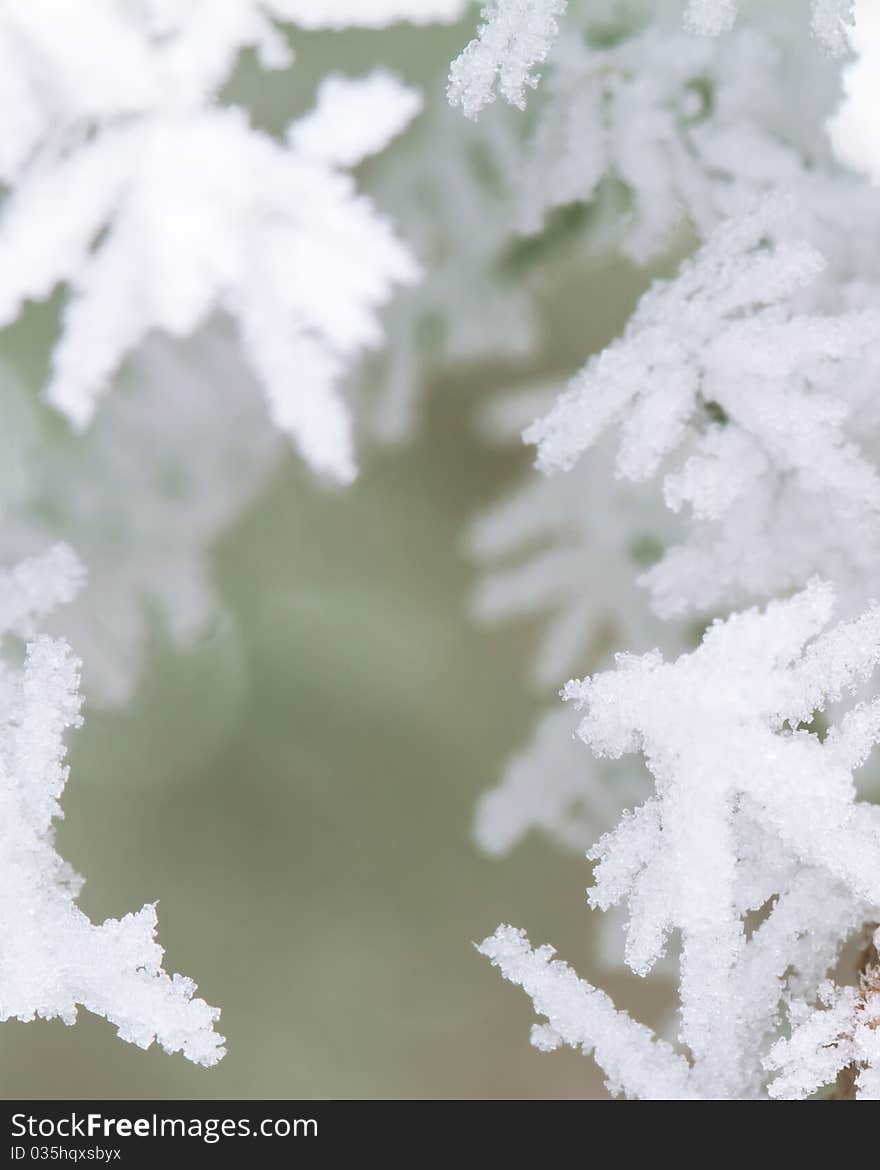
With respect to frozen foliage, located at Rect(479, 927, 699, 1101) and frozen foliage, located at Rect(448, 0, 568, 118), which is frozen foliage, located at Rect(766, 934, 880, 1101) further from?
frozen foliage, located at Rect(448, 0, 568, 118)

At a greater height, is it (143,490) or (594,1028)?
(143,490)

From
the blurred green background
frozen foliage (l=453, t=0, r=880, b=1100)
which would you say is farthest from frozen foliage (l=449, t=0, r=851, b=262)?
the blurred green background

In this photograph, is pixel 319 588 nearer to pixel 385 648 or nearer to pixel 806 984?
pixel 385 648

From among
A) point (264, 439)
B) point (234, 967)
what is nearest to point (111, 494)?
point (264, 439)

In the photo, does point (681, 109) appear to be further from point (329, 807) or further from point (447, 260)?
point (329, 807)

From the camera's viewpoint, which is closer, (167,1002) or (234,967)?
(167,1002)

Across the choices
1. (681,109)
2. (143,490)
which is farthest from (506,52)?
(143,490)
